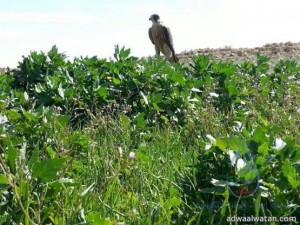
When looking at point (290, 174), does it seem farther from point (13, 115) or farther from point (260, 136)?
point (13, 115)

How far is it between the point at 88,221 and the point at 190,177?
0.96m

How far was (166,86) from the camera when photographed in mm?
6805

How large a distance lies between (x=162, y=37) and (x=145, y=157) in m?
11.3

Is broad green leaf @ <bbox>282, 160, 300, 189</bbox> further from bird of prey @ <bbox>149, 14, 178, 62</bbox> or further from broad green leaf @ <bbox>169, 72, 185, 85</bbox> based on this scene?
bird of prey @ <bbox>149, 14, 178, 62</bbox>

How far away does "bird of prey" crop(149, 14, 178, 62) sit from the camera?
49.6ft

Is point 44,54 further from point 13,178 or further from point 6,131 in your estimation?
point 13,178

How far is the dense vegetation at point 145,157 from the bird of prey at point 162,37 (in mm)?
7781

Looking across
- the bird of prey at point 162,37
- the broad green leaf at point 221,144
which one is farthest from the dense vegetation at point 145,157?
the bird of prey at point 162,37

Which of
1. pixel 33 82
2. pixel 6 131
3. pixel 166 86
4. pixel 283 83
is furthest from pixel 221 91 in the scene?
pixel 6 131

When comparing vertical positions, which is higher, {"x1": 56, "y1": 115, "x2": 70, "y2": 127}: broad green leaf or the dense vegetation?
{"x1": 56, "y1": 115, "x2": 70, "y2": 127}: broad green leaf

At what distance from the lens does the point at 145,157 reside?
4059 millimetres

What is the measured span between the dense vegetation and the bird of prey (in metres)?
7.78

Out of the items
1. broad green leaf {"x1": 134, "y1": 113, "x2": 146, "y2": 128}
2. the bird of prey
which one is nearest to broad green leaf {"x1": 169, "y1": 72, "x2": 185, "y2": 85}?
broad green leaf {"x1": 134, "y1": 113, "x2": 146, "y2": 128}

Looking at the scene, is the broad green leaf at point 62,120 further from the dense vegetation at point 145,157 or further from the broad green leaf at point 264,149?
the broad green leaf at point 264,149
